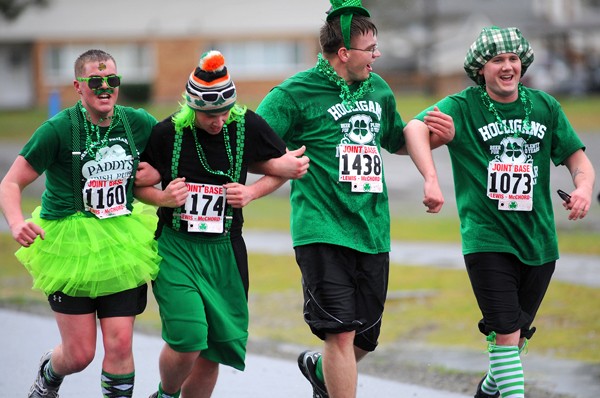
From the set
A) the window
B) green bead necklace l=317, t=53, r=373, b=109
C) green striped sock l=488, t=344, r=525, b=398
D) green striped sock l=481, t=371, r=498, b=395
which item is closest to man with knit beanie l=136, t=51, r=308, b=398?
green bead necklace l=317, t=53, r=373, b=109

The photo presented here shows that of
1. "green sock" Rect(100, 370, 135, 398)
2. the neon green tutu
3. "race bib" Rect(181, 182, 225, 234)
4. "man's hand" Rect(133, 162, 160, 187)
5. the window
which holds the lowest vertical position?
"green sock" Rect(100, 370, 135, 398)

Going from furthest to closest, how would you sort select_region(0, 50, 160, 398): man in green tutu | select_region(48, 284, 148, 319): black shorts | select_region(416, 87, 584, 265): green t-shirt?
select_region(416, 87, 584, 265): green t-shirt → select_region(48, 284, 148, 319): black shorts → select_region(0, 50, 160, 398): man in green tutu

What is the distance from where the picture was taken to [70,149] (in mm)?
5801

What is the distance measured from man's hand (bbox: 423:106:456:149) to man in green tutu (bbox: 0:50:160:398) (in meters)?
1.54

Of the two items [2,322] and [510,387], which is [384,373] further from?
[2,322]

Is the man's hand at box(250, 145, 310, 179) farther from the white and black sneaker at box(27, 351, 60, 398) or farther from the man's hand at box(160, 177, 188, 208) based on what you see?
the white and black sneaker at box(27, 351, 60, 398)

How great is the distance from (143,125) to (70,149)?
1.38 ft

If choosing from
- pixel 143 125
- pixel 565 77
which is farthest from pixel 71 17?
pixel 143 125

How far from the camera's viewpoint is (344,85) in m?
6.13

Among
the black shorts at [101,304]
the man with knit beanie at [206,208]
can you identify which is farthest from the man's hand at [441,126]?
the black shorts at [101,304]

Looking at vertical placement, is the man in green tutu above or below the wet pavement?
above

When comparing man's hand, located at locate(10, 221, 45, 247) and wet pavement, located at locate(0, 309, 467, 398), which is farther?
wet pavement, located at locate(0, 309, 467, 398)

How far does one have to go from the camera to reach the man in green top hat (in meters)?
5.99

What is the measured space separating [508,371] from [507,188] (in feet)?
3.27
